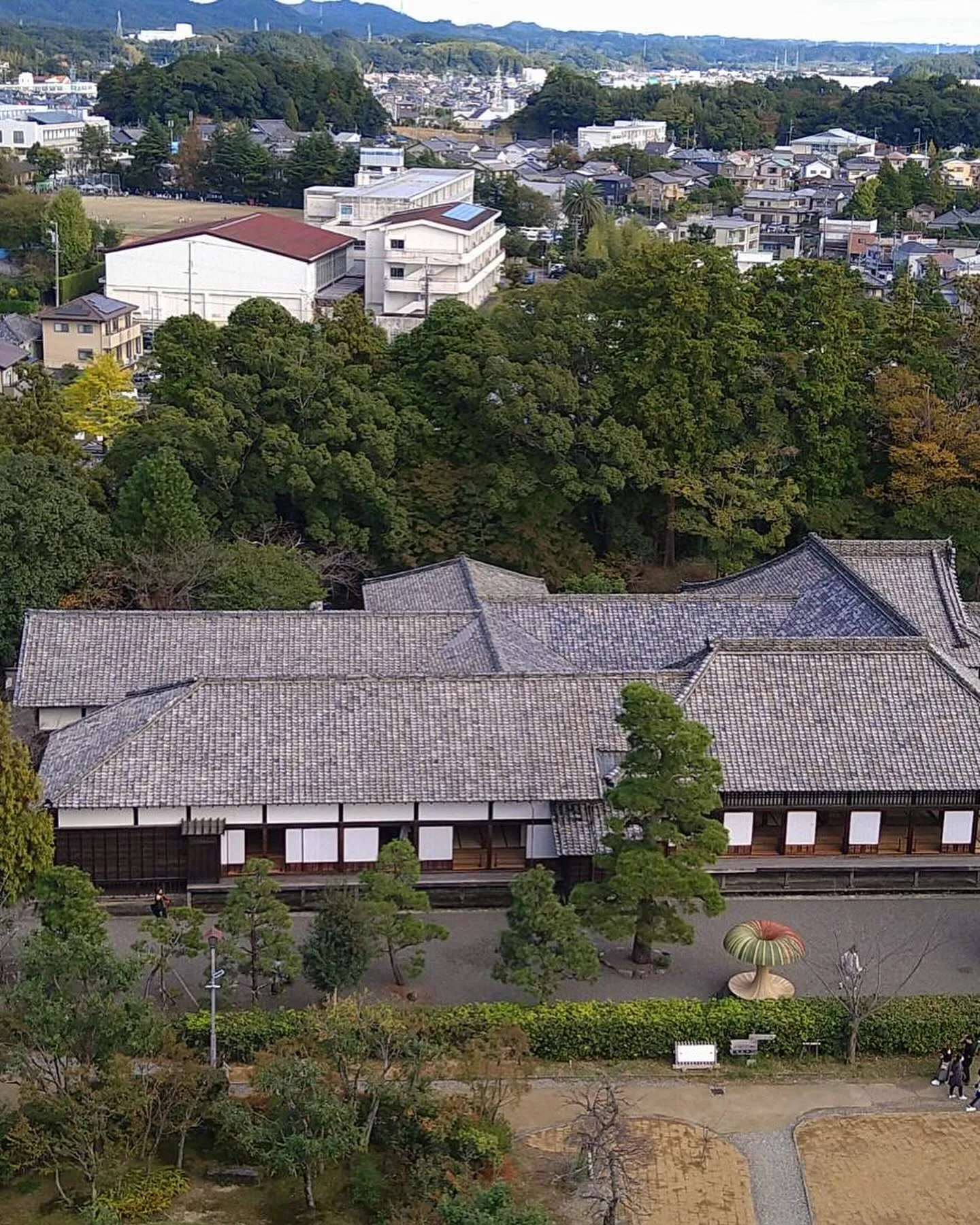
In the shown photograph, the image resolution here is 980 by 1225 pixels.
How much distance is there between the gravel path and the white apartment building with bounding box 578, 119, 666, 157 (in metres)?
121

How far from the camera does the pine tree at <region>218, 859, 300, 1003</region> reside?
56.7ft

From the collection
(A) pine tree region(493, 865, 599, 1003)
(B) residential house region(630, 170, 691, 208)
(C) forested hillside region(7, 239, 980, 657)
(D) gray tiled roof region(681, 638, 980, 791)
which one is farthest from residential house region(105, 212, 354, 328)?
(B) residential house region(630, 170, 691, 208)

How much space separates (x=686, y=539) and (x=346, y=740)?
15.3m

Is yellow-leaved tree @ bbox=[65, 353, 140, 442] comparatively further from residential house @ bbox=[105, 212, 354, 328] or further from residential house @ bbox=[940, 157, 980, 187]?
residential house @ bbox=[940, 157, 980, 187]

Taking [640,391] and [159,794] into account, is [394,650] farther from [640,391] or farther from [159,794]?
[640,391]

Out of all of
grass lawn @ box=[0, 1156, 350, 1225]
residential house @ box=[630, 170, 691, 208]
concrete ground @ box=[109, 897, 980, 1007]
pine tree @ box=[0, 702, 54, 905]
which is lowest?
grass lawn @ box=[0, 1156, 350, 1225]

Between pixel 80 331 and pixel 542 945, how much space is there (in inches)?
1668

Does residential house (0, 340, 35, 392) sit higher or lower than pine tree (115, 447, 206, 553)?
lower

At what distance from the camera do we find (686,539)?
34375mm

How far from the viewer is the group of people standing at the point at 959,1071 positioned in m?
17.0

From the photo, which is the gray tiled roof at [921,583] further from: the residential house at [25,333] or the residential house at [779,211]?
the residential house at [779,211]

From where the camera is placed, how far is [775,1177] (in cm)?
1566

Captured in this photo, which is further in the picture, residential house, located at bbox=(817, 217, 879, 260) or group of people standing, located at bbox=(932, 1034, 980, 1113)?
residential house, located at bbox=(817, 217, 879, 260)

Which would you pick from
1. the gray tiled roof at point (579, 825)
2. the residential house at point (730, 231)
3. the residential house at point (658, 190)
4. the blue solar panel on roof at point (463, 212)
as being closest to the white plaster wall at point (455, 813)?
the gray tiled roof at point (579, 825)
